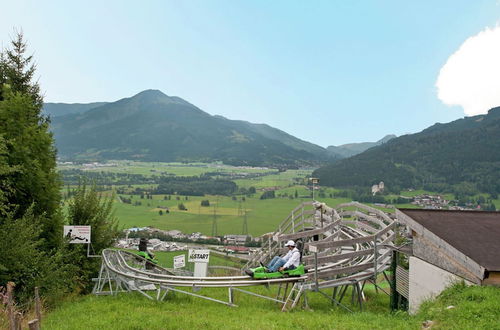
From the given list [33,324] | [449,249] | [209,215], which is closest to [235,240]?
[209,215]

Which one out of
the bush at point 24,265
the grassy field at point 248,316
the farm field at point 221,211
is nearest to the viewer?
the grassy field at point 248,316

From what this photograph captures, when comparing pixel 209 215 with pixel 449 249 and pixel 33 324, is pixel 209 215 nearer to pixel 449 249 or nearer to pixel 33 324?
pixel 449 249

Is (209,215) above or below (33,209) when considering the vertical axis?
below

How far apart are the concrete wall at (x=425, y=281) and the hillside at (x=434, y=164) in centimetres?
13307

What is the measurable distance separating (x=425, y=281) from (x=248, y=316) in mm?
4975

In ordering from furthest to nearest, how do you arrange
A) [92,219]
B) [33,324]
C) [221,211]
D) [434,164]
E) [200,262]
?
[434,164], [221,211], [92,219], [200,262], [33,324]

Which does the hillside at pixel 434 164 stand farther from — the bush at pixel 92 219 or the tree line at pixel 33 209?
the tree line at pixel 33 209

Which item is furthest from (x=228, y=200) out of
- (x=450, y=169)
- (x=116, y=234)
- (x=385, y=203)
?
(x=116, y=234)

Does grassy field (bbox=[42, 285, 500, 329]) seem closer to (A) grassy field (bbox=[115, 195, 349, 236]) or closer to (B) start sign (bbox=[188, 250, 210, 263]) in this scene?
(B) start sign (bbox=[188, 250, 210, 263])

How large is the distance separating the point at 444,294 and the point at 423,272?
1.68 metres

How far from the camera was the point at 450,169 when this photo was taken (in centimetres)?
15175

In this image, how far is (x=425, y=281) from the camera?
10.2 metres

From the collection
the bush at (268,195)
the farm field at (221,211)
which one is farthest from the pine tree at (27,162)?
the bush at (268,195)

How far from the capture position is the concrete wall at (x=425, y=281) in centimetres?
944
